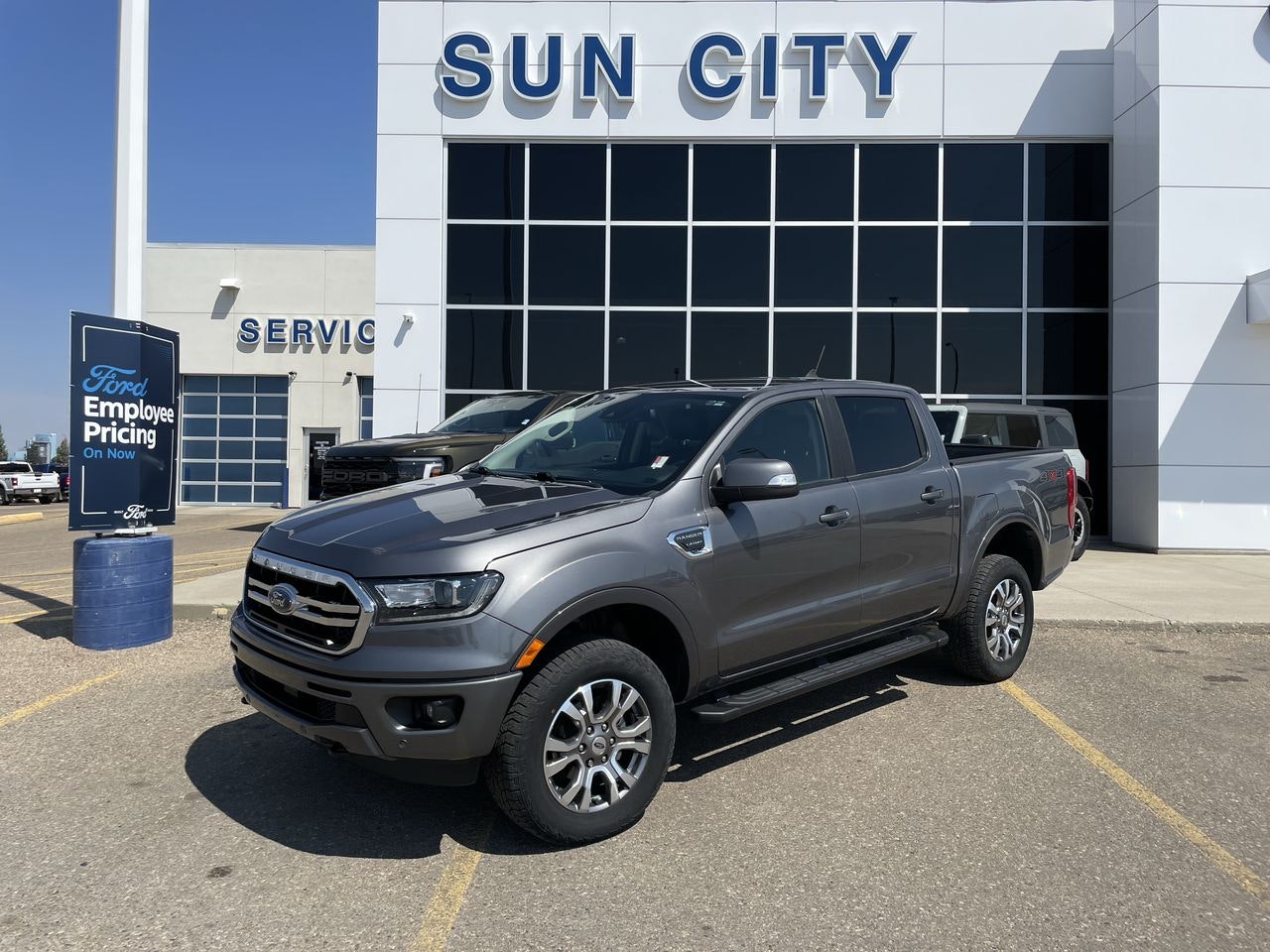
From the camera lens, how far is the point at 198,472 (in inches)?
1101

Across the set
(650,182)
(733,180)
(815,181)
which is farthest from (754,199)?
(650,182)

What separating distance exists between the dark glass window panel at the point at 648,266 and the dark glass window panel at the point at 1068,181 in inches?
238

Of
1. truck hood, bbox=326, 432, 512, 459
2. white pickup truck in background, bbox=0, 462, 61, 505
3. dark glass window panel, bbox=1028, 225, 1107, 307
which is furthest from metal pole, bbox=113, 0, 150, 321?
white pickup truck in background, bbox=0, 462, 61, 505

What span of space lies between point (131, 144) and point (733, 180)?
9.79m

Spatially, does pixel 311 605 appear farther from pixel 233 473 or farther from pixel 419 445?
pixel 233 473

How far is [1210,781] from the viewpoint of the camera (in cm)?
411

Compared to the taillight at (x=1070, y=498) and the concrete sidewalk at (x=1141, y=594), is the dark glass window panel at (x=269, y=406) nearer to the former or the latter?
the concrete sidewalk at (x=1141, y=594)

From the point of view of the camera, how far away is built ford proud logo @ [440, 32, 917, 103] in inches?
573

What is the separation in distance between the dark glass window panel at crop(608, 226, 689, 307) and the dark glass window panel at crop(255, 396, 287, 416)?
1633 centimetres

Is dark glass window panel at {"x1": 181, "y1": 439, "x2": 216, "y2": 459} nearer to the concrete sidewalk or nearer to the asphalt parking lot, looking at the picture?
the concrete sidewalk

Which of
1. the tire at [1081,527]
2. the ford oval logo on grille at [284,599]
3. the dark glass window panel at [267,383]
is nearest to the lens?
the ford oval logo on grille at [284,599]

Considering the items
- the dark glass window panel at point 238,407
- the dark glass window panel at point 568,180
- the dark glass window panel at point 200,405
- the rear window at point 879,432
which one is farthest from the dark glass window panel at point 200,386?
the rear window at point 879,432

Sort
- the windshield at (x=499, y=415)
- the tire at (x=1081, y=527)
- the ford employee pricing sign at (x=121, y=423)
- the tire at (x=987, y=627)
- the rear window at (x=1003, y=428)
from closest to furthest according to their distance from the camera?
the tire at (x=987, y=627)
the ford employee pricing sign at (x=121, y=423)
the windshield at (x=499, y=415)
the rear window at (x=1003, y=428)
the tire at (x=1081, y=527)

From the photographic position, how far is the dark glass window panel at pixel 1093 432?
14805 millimetres
